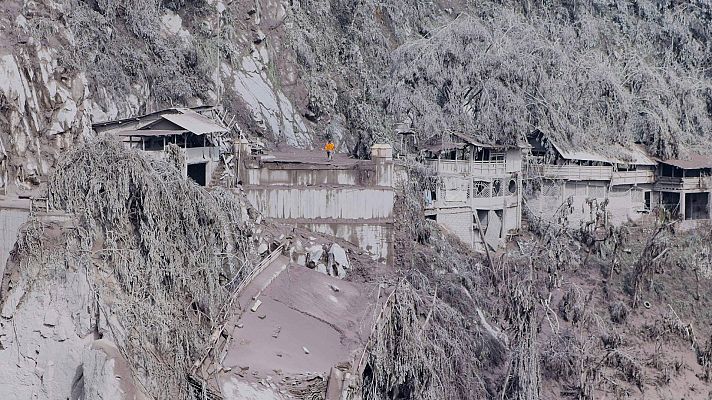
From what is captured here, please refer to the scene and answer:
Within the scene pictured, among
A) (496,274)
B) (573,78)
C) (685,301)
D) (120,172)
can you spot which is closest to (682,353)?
(685,301)

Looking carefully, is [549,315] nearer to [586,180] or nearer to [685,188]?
[586,180]

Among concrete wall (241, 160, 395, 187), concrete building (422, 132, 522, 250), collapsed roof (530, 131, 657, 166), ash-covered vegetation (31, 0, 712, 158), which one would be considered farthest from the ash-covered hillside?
concrete wall (241, 160, 395, 187)

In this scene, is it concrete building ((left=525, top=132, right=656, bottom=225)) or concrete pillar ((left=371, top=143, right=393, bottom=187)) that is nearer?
concrete pillar ((left=371, top=143, right=393, bottom=187))

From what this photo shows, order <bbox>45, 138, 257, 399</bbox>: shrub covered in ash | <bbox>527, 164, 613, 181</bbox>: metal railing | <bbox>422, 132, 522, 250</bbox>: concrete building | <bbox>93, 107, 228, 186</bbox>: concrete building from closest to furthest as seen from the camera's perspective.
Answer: <bbox>45, 138, 257, 399</bbox>: shrub covered in ash
<bbox>93, 107, 228, 186</bbox>: concrete building
<bbox>422, 132, 522, 250</bbox>: concrete building
<bbox>527, 164, 613, 181</bbox>: metal railing

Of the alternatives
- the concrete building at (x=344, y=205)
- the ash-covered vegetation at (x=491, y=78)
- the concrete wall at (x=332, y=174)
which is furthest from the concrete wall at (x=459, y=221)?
the concrete building at (x=344, y=205)

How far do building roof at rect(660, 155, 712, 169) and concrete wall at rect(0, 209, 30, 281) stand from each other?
107ft

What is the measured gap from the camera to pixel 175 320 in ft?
85.4

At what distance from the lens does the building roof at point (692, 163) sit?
50.6 meters

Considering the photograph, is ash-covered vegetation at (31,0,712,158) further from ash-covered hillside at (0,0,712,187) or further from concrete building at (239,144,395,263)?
concrete building at (239,144,395,263)

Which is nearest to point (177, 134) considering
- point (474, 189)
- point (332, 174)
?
point (332, 174)

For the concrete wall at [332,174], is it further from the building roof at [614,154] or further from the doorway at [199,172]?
the building roof at [614,154]

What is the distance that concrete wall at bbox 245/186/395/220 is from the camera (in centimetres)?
3525

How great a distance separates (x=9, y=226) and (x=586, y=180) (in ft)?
95.3

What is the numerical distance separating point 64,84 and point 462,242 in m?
16.4
